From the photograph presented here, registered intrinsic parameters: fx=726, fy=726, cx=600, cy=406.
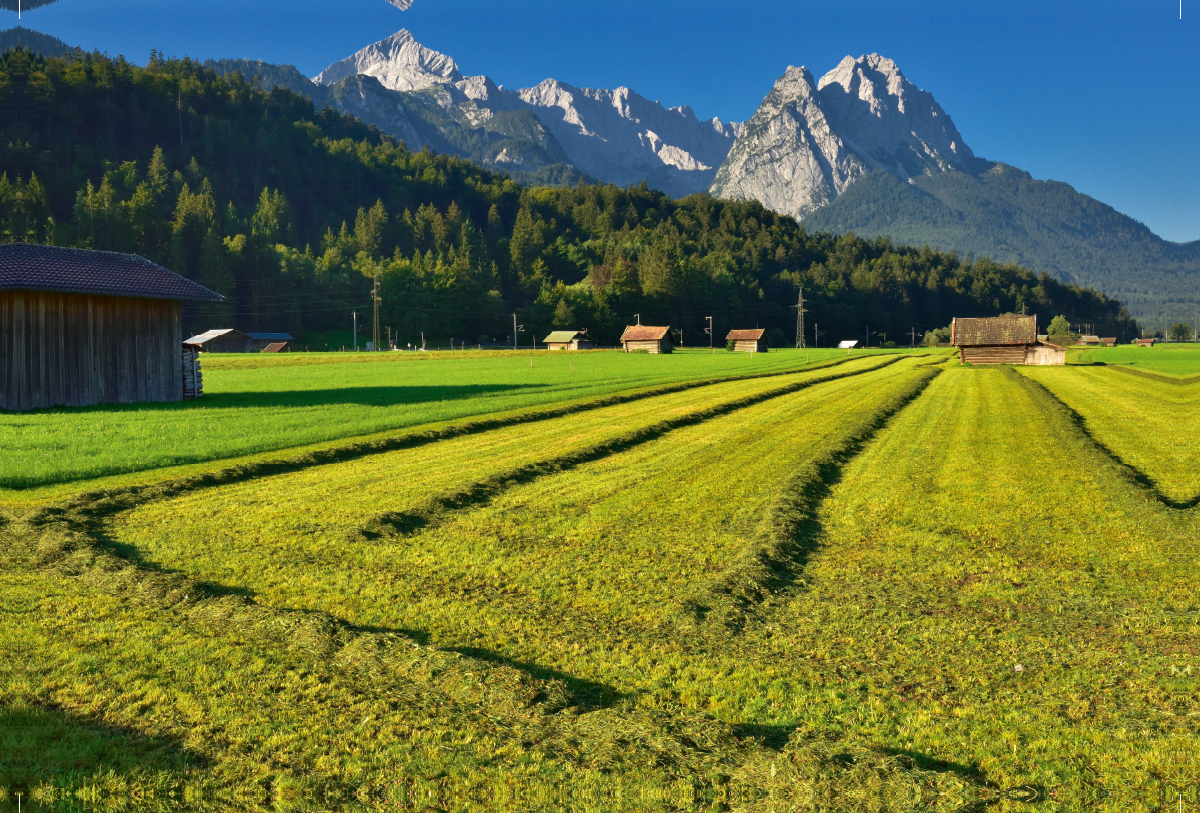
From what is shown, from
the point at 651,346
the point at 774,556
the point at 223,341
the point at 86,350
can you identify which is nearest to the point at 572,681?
the point at 774,556

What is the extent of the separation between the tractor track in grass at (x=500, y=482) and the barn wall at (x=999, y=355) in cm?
5652

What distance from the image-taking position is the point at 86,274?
2945 cm

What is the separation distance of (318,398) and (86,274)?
10.1 metres

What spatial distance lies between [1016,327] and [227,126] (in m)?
198

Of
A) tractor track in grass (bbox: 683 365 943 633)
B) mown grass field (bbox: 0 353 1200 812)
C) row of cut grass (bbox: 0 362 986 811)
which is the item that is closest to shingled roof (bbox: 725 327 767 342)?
tractor track in grass (bbox: 683 365 943 633)

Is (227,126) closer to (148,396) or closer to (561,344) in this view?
(561,344)

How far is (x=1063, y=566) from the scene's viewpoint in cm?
962

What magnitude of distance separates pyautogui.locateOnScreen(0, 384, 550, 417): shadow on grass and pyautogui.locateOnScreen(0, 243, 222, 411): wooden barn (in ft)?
2.90

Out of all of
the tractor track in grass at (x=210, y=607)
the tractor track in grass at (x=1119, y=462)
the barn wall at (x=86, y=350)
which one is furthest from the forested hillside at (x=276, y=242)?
the tractor track in grass at (x=210, y=607)

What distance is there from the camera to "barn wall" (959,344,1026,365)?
72.4 meters

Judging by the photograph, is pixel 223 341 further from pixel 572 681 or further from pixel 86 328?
pixel 572 681

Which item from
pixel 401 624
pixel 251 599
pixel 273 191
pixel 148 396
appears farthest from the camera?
pixel 273 191

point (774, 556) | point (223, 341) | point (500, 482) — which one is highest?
point (223, 341)

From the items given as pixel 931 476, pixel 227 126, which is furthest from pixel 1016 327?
pixel 227 126
